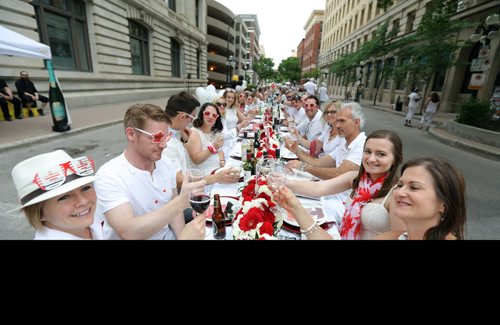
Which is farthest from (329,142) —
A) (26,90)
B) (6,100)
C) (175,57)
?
(175,57)

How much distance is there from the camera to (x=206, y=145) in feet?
14.3

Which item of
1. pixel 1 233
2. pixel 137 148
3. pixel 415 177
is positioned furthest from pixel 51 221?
pixel 1 233

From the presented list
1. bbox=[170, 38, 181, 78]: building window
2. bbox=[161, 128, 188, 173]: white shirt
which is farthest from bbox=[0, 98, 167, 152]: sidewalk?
bbox=[170, 38, 181, 78]: building window

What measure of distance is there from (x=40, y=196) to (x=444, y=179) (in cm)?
250

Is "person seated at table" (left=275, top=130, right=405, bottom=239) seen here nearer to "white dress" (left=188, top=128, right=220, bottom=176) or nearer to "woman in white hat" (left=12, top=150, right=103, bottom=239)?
"woman in white hat" (left=12, top=150, right=103, bottom=239)

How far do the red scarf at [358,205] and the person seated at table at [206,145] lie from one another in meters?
2.11

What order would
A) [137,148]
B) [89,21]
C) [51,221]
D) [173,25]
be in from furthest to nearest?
[173,25] < [89,21] < [137,148] < [51,221]

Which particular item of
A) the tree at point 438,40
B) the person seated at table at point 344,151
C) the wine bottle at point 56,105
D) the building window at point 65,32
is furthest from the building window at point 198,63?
the person seated at table at point 344,151

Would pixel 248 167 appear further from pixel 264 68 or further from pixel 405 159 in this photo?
pixel 264 68

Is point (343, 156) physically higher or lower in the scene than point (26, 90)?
lower

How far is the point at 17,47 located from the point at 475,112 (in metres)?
18.5

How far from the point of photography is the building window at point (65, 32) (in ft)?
41.2
